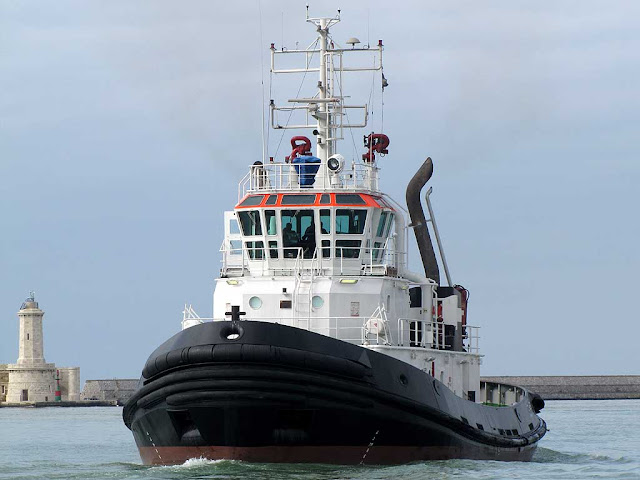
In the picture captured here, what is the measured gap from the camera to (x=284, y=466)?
19.4 m

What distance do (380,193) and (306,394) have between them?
20.0 ft

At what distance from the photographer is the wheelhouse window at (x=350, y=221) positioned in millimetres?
23141

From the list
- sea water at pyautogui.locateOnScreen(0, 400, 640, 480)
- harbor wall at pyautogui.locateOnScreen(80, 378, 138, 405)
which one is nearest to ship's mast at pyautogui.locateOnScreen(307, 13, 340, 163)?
sea water at pyautogui.locateOnScreen(0, 400, 640, 480)

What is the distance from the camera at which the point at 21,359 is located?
74000 millimetres

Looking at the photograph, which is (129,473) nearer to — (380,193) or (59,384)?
(380,193)

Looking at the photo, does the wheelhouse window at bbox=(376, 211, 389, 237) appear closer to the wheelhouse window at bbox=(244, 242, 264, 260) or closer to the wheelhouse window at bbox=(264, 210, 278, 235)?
the wheelhouse window at bbox=(264, 210, 278, 235)

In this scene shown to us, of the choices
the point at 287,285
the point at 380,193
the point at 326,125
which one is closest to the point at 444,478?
the point at 287,285

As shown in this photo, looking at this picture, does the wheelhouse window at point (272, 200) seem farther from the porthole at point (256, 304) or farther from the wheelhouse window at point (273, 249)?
the porthole at point (256, 304)

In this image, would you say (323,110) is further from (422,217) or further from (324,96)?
(422,217)

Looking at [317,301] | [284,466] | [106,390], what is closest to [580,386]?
[106,390]

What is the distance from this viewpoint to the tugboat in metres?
19.1

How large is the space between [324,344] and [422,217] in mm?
9282

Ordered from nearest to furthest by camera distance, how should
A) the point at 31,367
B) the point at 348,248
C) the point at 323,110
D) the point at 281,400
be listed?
1. the point at 281,400
2. the point at 348,248
3. the point at 323,110
4. the point at 31,367

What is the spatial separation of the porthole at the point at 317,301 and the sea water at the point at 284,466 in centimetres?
335
